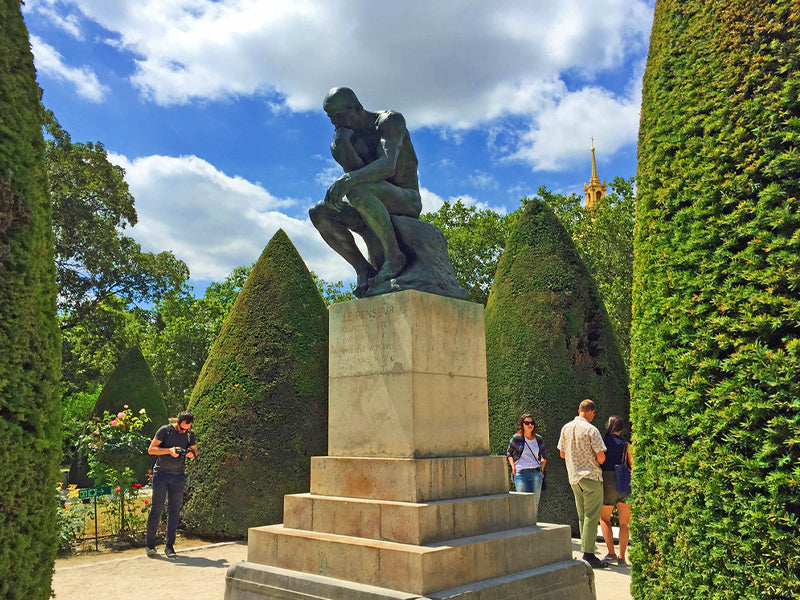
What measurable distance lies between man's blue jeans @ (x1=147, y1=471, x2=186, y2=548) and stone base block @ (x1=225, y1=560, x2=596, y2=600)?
3.52 metres

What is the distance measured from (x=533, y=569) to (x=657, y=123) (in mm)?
3915

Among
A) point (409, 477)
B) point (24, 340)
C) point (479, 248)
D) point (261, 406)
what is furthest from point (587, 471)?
point (479, 248)

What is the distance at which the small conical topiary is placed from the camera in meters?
20.1

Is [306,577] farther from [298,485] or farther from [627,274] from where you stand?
[627,274]

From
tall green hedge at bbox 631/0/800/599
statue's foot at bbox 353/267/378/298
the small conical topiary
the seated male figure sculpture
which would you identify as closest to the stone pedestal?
statue's foot at bbox 353/267/378/298

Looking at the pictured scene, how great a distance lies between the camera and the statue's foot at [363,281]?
6.65 metres

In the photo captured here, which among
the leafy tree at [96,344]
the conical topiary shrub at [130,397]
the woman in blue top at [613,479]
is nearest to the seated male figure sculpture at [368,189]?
the woman in blue top at [613,479]

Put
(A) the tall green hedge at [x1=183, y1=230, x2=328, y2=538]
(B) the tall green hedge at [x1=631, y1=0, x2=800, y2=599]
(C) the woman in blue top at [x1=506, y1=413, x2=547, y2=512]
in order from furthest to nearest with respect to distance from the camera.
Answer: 1. (A) the tall green hedge at [x1=183, y1=230, x2=328, y2=538]
2. (C) the woman in blue top at [x1=506, y1=413, x2=547, y2=512]
3. (B) the tall green hedge at [x1=631, y1=0, x2=800, y2=599]

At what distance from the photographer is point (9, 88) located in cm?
419

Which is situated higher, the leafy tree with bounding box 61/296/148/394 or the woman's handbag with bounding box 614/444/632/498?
the leafy tree with bounding box 61/296/148/394

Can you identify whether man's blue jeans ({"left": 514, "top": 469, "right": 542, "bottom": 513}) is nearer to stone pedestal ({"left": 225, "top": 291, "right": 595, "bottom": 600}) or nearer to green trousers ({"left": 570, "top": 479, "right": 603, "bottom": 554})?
green trousers ({"left": 570, "top": 479, "right": 603, "bottom": 554})

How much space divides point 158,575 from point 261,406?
11.1 ft

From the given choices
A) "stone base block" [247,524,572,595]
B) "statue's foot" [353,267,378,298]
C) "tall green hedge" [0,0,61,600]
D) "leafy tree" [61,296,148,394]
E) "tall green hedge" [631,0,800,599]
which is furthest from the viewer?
"leafy tree" [61,296,148,394]

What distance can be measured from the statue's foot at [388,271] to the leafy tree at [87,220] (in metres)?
21.3
